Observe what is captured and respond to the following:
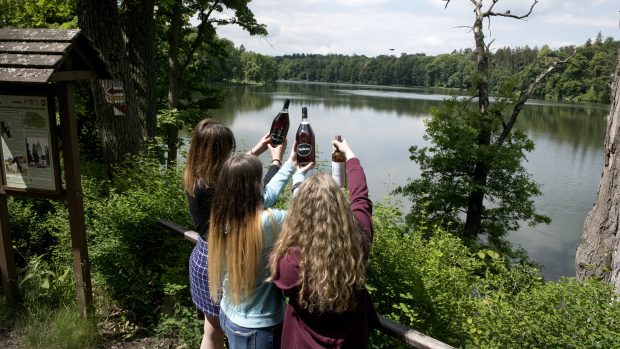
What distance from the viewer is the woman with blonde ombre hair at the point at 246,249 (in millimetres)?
2043

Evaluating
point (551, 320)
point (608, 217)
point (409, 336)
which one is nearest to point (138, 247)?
point (409, 336)

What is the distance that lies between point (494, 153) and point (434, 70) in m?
87.1

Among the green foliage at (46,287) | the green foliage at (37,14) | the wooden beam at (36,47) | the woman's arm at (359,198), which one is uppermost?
the green foliage at (37,14)

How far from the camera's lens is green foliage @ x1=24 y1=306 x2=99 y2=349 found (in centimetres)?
365

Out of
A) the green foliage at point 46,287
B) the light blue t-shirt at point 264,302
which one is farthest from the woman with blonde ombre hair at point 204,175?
the green foliage at point 46,287

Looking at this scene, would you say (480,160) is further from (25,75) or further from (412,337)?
(25,75)

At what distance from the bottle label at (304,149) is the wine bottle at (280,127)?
312 mm

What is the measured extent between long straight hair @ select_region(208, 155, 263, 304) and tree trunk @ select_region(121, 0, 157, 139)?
6.55 metres

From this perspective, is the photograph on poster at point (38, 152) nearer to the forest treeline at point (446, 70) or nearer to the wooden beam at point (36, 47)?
the wooden beam at point (36, 47)

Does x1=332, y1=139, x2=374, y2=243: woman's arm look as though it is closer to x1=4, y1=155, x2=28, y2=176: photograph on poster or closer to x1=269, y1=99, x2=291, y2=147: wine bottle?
x1=269, y1=99, x2=291, y2=147: wine bottle

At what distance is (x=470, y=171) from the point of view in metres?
15.5

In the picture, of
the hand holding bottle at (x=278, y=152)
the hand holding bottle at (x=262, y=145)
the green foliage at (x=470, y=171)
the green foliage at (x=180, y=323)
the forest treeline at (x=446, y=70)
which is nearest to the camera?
the hand holding bottle at (x=278, y=152)

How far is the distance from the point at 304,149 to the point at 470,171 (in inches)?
560

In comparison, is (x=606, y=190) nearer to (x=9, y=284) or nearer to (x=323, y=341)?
(x=323, y=341)
